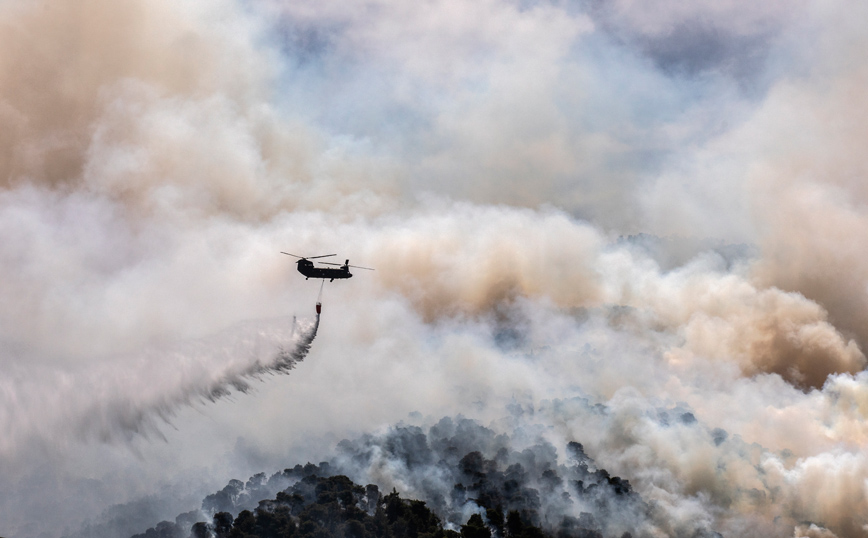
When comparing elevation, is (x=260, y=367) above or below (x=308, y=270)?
below

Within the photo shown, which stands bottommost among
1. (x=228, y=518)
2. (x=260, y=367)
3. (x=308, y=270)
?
(x=228, y=518)

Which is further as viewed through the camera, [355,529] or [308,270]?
[355,529]

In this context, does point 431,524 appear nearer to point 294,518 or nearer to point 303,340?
point 294,518

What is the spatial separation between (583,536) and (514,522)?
2577 centimetres

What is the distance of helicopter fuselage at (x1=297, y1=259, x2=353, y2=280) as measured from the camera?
479 ft

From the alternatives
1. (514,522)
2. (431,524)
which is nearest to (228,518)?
(431,524)

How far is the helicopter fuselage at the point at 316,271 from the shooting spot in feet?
479

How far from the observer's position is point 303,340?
15412 centimetres

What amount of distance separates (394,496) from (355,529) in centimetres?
2233

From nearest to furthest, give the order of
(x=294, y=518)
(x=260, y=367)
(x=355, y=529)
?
(x=260, y=367) → (x=355, y=529) → (x=294, y=518)

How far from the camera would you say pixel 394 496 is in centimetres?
19912

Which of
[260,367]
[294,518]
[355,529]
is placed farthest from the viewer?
[294,518]

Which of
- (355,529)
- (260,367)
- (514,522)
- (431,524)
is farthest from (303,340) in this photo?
(514,522)

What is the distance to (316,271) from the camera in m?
147
